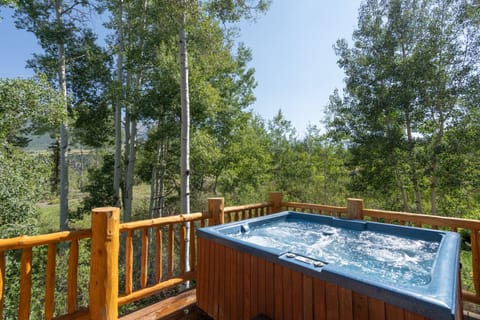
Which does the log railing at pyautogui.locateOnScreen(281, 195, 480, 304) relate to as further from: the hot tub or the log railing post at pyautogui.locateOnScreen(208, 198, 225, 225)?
the log railing post at pyautogui.locateOnScreen(208, 198, 225, 225)

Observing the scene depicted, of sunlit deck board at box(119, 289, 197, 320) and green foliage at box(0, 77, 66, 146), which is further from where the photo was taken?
green foliage at box(0, 77, 66, 146)

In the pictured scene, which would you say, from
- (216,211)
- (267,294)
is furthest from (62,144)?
(267,294)

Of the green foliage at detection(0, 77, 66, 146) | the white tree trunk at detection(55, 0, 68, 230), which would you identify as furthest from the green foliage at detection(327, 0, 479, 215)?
Result: the white tree trunk at detection(55, 0, 68, 230)

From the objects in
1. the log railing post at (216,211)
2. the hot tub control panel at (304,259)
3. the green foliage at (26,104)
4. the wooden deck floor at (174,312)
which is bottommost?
the wooden deck floor at (174,312)

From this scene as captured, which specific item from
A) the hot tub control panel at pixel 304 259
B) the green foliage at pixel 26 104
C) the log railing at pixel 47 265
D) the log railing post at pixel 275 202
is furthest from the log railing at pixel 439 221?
the green foliage at pixel 26 104

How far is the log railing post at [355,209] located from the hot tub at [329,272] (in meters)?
0.22

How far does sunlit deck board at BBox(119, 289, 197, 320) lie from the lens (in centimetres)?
216

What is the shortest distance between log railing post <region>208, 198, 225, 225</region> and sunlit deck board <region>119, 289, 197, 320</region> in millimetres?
884

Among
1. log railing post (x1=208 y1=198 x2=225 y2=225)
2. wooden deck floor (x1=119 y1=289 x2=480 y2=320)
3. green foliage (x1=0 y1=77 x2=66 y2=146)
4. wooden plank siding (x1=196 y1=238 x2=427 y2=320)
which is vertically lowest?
wooden deck floor (x1=119 y1=289 x2=480 y2=320)

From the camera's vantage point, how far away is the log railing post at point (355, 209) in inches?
125

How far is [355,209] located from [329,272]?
7.00 feet

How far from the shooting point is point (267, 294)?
1.70 metres

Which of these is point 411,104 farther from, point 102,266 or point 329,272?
point 102,266

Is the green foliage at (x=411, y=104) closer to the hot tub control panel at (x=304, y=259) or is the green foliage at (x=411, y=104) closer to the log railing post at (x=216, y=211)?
the log railing post at (x=216, y=211)
